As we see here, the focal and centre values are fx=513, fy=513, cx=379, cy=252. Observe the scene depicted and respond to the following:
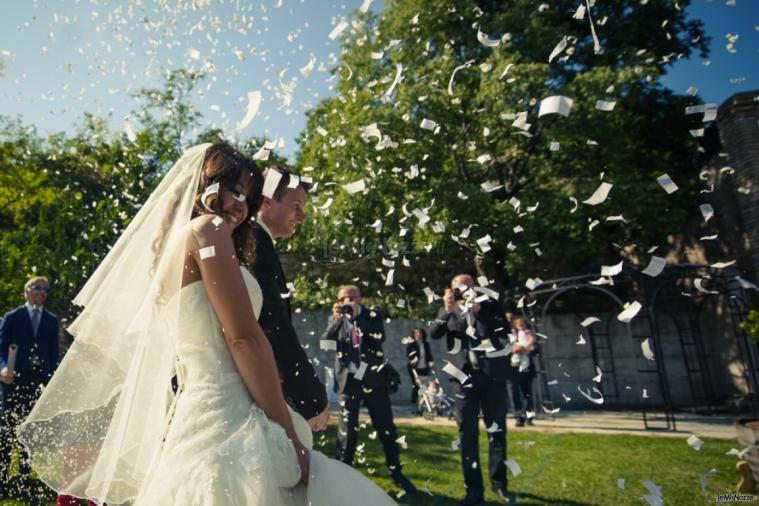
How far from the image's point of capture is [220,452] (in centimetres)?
190

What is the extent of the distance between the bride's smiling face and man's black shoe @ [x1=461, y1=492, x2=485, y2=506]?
4127 millimetres

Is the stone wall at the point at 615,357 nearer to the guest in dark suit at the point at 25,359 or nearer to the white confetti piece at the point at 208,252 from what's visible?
the guest in dark suit at the point at 25,359

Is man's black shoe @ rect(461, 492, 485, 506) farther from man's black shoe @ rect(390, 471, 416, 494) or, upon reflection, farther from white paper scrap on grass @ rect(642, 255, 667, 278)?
white paper scrap on grass @ rect(642, 255, 667, 278)

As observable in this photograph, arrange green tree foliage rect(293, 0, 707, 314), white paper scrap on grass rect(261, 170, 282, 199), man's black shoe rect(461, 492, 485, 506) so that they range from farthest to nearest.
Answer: green tree foliage rect(293, 0, 707, 314) < man's black shoe rect(461, 492, 485, 506) < white paper scrap on grass rect(261, 170, 282, 199)

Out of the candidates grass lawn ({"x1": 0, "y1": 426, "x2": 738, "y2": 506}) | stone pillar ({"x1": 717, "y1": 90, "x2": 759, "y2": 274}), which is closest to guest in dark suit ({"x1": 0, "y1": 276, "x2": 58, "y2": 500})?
grass lawn ({"x1": 0, "y1": 426, "x2": 738, "y2": 506})

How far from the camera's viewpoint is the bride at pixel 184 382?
1.91m

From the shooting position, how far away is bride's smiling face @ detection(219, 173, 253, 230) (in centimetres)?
231

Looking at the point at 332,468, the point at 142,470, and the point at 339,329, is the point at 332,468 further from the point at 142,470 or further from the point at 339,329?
the point at 339,329

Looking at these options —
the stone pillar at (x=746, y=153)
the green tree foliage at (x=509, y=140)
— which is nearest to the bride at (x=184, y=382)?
the green tree foliage at (x=509, y=140)

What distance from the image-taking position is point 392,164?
15.7 meters

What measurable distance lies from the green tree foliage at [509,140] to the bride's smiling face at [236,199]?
11435 mm

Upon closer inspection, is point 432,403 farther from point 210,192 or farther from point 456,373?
point 210,192

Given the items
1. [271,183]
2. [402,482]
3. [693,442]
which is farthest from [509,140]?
[271,183]

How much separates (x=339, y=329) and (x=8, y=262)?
258 inches
